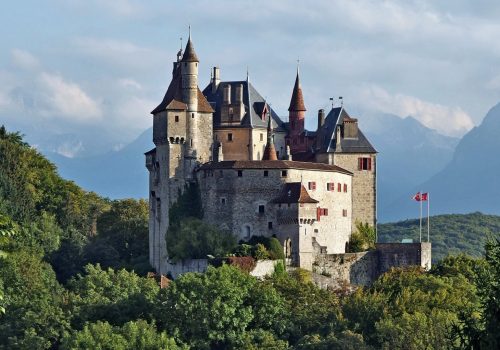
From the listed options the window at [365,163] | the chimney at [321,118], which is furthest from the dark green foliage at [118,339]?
the chimney at [321,118]

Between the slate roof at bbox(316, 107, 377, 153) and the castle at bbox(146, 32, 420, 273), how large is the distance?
2.4 inches

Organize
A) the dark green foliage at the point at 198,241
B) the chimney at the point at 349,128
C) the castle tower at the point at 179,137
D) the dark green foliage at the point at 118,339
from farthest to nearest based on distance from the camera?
the chimney at the point at 349,128
the castle tower at the point at 179,137
the dark green foliage at the point at 198,241
the dark green foliage at the point at 118,339

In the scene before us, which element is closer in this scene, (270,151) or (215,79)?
(270,151)

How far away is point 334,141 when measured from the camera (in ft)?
316

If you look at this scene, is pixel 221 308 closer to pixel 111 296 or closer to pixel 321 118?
pixel 111 296

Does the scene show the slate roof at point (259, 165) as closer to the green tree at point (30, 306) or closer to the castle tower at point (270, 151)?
the castle tower at point (270, 151)

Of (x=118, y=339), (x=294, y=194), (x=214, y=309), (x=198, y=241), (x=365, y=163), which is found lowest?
(x=118, y=339)

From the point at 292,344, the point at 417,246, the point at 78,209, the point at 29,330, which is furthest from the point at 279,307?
the point at 78,209

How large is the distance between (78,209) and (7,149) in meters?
8.69

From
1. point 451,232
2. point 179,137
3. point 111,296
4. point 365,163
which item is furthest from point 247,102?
point 451,232

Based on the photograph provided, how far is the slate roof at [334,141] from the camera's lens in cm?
9638

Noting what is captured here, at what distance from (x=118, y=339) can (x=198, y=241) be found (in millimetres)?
19066

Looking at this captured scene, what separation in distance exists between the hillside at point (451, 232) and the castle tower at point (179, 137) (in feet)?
181

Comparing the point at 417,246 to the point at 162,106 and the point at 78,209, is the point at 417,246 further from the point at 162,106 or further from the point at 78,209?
the point at 78,209
